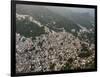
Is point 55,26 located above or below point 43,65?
above

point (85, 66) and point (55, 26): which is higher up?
point (55, 26)

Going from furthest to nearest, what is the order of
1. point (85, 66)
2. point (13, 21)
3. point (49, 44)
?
point (85, 66), point (49, 44), point (13, 21)

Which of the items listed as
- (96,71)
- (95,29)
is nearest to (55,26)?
(95,29)

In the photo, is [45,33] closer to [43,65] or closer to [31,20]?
[31,20]

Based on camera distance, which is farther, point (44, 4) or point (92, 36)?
point (92, 36)

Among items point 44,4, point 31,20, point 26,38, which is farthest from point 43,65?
point 44,4

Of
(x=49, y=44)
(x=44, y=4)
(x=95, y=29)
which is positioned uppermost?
(x=44, y=4)

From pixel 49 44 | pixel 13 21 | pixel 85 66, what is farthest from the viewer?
pixel 85 66

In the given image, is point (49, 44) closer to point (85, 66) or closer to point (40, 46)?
point (40, 46)

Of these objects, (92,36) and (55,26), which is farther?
(92,36)
